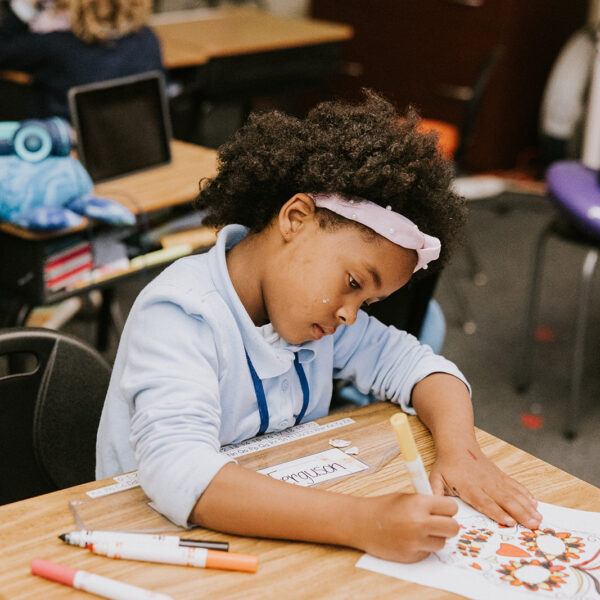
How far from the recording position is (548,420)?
2.65 m

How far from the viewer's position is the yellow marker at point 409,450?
76cm

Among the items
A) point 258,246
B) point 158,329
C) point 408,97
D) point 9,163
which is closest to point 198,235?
point 9,163

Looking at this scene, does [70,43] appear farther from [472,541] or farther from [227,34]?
[472,541]

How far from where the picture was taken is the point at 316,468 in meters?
1.04

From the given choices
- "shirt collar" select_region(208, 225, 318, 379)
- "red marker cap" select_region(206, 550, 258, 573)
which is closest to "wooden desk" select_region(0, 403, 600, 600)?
"red marker cap" select_region(206, 550, 258, 573)

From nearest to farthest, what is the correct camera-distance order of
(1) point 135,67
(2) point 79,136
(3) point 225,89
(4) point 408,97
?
(2) point 79,136 < (1) point 135,67 < (3) point 225,89 < (4) point 408,97

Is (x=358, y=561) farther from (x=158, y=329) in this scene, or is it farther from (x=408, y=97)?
(x=408, y=97)

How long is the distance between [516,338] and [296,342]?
224cm

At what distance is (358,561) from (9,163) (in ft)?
4.66

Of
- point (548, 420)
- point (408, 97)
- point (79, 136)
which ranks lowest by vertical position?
point (548, 420)

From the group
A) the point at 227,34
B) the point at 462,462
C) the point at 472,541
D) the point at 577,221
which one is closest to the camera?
the point at 472,541

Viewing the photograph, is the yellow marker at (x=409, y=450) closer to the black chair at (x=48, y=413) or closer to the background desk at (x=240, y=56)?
the black chair at (x=48, y=413)

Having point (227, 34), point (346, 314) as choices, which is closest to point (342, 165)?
point (346, 314)

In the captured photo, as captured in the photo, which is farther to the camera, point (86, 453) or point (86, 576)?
point (86, 453)
